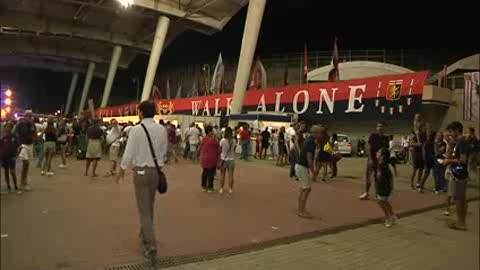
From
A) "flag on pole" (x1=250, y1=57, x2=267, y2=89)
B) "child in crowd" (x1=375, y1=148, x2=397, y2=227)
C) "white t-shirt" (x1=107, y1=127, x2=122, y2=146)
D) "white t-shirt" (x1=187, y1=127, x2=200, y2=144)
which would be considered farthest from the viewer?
"flag on pole" (x1=250, y1=57, x2=267, y2=89)

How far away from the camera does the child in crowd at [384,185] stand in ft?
24.0

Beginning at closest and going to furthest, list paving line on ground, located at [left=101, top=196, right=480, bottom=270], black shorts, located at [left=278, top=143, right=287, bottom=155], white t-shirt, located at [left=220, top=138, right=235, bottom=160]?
paving line on ground, located at [left=101, top=196, right=480, bottom=270] → white t-shirt, located at [left=220, top=138, right=235, bottom=160] → black shorts, located at [left=278, top=143, right=287, bottom=155]

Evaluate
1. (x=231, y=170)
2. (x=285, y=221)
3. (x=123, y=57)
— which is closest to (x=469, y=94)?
Result: (x=285, y=221)

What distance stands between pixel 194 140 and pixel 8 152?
51.3ft

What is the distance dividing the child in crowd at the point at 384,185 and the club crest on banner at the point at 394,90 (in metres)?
14.6

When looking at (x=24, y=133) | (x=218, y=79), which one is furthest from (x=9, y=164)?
(x=218, y=79)

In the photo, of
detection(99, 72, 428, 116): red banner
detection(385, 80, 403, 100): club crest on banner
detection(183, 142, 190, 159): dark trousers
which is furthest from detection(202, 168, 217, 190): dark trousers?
detection(385, 80, 403, 100): club crest on banner

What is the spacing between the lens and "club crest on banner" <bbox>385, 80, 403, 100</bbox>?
839 inches

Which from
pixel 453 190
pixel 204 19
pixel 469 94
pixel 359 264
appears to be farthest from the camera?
pixel 204 19

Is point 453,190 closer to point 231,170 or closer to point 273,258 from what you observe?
point 273,258

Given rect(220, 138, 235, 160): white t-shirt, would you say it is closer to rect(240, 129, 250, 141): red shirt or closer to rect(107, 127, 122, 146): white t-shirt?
rect(107, 127, 122, 146): white t-shirt

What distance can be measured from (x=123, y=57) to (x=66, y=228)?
2146 inches

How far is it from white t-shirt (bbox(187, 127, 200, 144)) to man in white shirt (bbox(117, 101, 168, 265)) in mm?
12479

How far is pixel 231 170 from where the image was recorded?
10.1 metres
